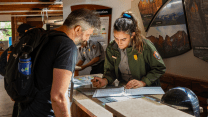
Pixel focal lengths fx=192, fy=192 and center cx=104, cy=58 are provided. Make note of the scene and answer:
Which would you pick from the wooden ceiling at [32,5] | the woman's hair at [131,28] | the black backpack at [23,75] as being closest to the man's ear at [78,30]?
the black backpack at [23,75]

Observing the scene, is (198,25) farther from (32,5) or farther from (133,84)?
(32,5)

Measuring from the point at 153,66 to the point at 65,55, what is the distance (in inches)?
44.3

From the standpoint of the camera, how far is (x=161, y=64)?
189 centimetres

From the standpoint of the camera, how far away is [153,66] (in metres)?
1.94

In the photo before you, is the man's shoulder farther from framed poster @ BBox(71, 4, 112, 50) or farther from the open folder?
framed poster @ BBox(71, 4, 112, 50)

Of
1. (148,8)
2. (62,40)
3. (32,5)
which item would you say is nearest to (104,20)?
(148,8)

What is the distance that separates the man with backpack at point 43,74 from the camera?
1037mm

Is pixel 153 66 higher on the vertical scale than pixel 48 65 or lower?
lower

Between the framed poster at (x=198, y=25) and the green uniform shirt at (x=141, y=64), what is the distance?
121 centimetres

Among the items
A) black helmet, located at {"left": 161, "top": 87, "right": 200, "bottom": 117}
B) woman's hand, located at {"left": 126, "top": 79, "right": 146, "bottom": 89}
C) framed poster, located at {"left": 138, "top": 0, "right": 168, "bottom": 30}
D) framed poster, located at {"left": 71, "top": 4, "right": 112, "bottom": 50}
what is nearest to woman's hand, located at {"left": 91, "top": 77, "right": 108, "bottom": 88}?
woman's hand, located at {"left": 126, "top": 79, "right": 146, "bottom": 89}

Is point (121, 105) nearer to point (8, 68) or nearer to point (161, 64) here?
point (8, 68)

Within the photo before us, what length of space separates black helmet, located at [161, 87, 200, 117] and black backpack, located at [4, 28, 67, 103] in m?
0.71

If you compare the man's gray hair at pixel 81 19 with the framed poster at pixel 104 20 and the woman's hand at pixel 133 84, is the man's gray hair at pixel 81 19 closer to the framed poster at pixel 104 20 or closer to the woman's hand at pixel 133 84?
the woman's hand at pixel 133 84

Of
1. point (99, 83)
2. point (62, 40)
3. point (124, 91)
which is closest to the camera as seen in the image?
point (62, 40)
